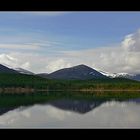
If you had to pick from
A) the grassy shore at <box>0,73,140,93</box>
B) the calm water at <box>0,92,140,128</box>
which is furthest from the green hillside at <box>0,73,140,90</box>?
the calm water at <box>0,92,140,128</box>

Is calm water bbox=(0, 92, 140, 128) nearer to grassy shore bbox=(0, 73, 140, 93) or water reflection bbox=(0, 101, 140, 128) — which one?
water reflection bbox=(0, 101, 140, 128)

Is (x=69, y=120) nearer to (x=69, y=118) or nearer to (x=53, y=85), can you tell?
(x=69, y=118)

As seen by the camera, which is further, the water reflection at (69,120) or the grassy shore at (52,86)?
the grassy shore at (52,86)

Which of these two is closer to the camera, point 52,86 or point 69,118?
point 69,118

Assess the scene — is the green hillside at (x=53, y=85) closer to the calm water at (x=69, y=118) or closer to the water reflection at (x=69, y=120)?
the calm water at (x=69, y=118)

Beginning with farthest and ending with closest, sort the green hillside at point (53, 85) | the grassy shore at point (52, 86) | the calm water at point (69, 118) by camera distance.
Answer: the green hillside at point (53, 85) < the grassy shore at point (52, 86) < the calm water at point (69, 118)

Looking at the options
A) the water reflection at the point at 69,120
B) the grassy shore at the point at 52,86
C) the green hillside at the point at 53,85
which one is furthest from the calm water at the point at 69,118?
the green hillside at the point at 53,85

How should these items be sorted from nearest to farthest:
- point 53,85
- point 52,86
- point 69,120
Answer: point 69,120 < point 52,86 < point 53,85

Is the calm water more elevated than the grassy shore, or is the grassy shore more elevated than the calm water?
the grassy shore

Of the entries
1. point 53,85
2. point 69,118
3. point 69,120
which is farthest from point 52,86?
point 69,120
